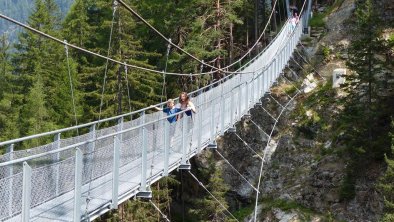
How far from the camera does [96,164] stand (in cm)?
512

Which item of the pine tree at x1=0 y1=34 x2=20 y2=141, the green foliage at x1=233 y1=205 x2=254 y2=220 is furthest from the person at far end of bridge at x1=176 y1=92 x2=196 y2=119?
the pine tree at x1=0 y1=34 x2=20 y2=141

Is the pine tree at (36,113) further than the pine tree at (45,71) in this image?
No

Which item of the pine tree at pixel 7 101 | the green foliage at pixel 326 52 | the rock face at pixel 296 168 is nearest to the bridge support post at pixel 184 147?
the rock face at pixel 296 168

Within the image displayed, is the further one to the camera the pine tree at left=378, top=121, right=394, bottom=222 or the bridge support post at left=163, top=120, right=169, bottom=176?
the pine tree at left=378, top=121, right=394, bottom=222

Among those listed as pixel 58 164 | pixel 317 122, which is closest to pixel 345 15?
pixel 317 122

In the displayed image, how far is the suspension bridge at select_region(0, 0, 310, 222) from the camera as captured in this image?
4.02 m

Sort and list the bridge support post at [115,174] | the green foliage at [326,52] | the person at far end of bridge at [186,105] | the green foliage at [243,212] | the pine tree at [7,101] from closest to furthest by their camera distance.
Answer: the bridge support post at [115,174] → the person at far end of bridge at [186,105] → the green foliage at [243,212] → the green foliage at [326,52] → the pine tree at [7,101]

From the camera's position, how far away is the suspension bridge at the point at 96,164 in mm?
4023

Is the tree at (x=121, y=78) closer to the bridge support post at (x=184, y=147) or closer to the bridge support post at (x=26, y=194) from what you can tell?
the bridge support post at (x=184, y=147)

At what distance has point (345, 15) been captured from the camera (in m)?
20.4

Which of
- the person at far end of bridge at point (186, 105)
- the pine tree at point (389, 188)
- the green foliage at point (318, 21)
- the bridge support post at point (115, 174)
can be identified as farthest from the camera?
the green foliage at point (318, 21)

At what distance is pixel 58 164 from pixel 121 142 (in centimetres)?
130

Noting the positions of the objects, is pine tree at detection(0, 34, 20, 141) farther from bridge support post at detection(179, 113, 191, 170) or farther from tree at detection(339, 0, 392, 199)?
bridge support post at detection(179, 113, 191, 170)

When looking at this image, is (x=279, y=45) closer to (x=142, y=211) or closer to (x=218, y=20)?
(x=218, y=20)
